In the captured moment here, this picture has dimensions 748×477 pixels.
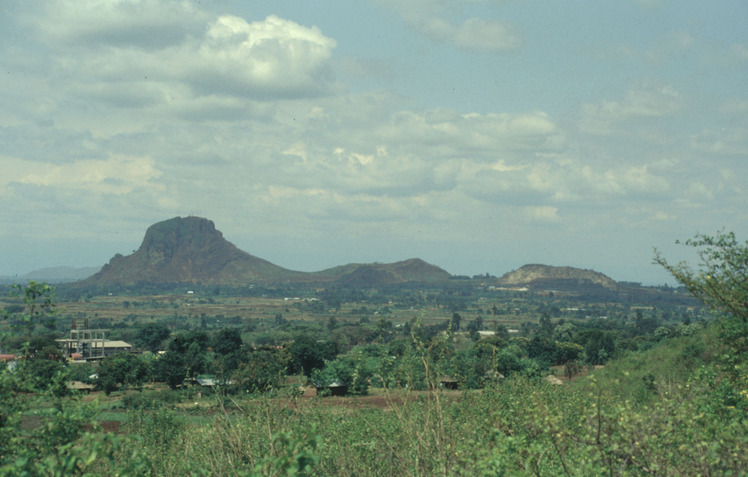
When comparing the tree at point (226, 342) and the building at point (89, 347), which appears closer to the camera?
the tree at point (226, 342)

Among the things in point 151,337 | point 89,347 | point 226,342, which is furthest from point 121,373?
point 151,337

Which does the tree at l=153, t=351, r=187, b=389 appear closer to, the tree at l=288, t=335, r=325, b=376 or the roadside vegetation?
the tree at l=288, t=335, r=325, b=376

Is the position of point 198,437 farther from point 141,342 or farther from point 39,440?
point 141,342

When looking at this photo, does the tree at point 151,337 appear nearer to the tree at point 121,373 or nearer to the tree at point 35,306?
the tree at point 121,373

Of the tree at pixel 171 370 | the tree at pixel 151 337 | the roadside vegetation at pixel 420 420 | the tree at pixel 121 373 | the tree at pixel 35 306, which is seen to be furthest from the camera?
the tree at pixel 151 337

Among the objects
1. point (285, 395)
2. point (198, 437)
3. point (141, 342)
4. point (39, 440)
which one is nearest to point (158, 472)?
point (198, 437)

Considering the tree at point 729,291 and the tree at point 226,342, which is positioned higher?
the tree at point 729,291

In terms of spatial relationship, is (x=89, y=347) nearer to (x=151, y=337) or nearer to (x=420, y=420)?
(x=151, y=337)

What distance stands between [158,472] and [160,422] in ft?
32.6

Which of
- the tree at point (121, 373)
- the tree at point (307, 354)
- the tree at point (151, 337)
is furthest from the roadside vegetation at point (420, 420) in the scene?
the tree at point (151, 337)

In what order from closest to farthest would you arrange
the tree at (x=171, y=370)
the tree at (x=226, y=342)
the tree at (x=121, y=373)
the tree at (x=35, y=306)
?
the tree at (x=35, y=306)
the tree at (x=121, y=373)
the tree at (x=171, y=370)
the tree at (x=226, y=342)

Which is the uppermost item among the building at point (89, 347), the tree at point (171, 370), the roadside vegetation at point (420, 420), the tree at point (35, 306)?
the tree at point (35, 306)

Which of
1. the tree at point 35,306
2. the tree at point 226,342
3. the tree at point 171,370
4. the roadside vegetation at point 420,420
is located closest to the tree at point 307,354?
the tree at point 171,370

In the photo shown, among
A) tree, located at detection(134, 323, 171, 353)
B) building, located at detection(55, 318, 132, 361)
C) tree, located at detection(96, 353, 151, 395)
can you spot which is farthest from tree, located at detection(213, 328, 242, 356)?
tree, located at detection(134, 323, 171, 353)
